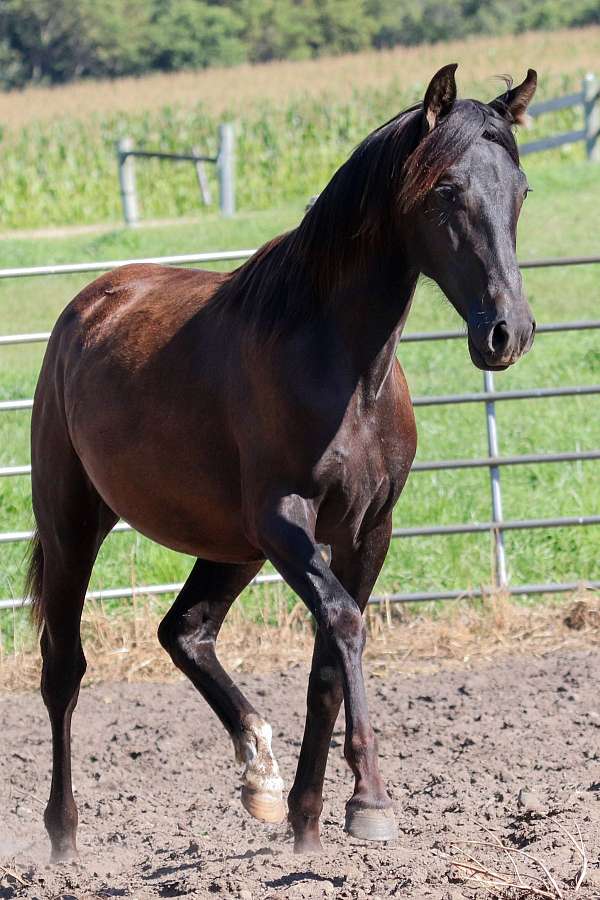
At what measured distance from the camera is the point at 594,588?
6.30 meters

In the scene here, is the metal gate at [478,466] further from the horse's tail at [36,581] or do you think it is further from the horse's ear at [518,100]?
the horse's ear at [518,100]

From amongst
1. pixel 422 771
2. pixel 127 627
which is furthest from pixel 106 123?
pixel 422 771

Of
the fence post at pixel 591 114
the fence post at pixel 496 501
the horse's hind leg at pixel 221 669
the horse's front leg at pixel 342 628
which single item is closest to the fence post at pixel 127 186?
the fence post at pixel 591 114

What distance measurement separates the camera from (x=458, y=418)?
31.0ft

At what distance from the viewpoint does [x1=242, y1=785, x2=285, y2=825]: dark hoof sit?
12.9ft

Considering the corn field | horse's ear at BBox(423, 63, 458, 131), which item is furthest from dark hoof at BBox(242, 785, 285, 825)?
the corn field

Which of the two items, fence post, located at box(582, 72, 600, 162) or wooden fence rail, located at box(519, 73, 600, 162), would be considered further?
fence post, located at box(582, 72, 600, 162)

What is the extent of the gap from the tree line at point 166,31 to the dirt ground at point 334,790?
147 feet

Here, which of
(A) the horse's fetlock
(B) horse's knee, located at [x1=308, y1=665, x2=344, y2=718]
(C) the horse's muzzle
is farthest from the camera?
(B) horse's knee, located at [x1=308, y1=665, x2=344, y2=718]

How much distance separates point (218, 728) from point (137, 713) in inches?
16.1

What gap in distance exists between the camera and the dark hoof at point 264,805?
3924mm

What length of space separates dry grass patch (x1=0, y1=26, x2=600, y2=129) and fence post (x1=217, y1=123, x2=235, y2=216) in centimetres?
837

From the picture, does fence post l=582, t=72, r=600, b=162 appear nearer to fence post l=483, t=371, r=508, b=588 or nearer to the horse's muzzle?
fence post l=483, t=371, r=508, b=588

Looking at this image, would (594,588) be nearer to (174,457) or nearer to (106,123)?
(174,457)
